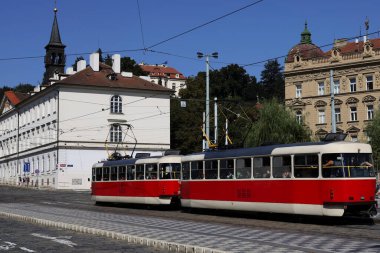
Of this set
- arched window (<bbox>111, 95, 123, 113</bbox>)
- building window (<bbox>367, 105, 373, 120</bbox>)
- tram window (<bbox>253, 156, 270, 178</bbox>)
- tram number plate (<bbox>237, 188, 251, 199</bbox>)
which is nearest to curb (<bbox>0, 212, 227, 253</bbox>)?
tram number plate (<bbox>237, 188, 251, 199</bbox>)

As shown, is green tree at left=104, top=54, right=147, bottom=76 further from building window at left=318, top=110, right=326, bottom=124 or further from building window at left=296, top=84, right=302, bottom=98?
building window at left=318, top=110, right=326, bottom=124

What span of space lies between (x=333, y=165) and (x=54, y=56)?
250 ft

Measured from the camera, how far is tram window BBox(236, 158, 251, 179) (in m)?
23.1

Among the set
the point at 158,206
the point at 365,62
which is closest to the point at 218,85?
the point at 365,62

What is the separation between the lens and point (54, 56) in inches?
3573

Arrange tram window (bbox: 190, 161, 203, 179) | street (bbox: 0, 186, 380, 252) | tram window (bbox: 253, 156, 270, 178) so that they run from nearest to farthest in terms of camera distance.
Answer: street (bbox: 0, 186, 380, 252), tram window (bbox: 253, 156, 270, 178), tram window (bbox: 190, 161, 203, 179)

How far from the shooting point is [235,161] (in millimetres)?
23922

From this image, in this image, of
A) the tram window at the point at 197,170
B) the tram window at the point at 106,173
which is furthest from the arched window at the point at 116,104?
the tram window at the point at 197,170

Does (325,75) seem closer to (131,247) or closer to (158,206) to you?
(158,206)

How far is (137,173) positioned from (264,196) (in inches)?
445

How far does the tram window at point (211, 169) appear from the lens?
25.4 meters

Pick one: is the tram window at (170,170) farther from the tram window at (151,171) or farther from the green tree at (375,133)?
the green tree at (375,133)

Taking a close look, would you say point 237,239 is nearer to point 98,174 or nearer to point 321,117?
point 98,174

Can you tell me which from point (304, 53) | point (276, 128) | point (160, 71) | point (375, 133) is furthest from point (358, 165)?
point (160, 71)
